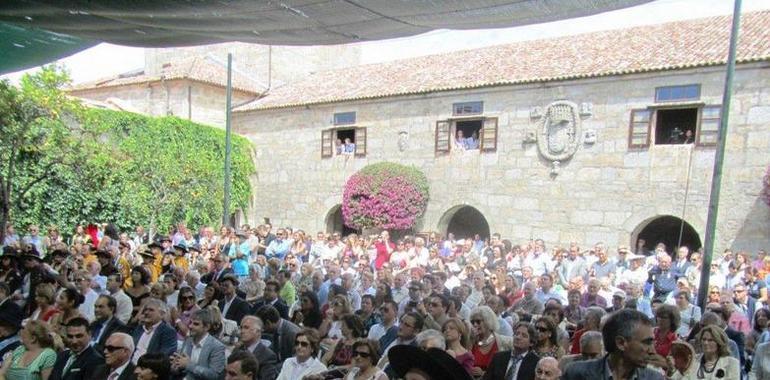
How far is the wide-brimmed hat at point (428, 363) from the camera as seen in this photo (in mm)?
2568

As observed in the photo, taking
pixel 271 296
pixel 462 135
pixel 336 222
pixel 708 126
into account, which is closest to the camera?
pixel 271 296

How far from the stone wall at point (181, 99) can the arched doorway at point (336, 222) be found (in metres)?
6.44

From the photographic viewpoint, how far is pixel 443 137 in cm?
1811

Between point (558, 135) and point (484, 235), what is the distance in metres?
5.44

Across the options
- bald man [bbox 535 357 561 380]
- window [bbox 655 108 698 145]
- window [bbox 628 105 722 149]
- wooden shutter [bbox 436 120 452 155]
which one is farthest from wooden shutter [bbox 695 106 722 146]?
bald man [bbox 535 357 561 380]

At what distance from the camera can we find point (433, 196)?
18.3 m

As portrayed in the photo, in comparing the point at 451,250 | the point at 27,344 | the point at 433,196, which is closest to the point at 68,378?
the point at 27,344

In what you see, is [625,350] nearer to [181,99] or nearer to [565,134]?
[565,134]

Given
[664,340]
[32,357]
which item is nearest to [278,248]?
[32,357]

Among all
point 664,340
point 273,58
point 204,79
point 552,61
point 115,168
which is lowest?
point 664,340

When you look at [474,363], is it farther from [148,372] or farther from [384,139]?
[384,139]

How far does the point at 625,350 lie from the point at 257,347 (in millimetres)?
3173

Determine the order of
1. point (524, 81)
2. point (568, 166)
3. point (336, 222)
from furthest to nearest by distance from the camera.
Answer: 1. point (336, 222)
2. point (524, 81)
3. point (568, 166)

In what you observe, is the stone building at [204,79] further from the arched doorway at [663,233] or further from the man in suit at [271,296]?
the man in suit at [271,296]
